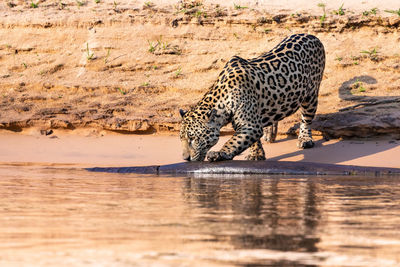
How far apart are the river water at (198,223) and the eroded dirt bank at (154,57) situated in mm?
4439

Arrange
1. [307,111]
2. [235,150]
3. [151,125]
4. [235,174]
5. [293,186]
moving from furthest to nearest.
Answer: [151,125] → [307,111] → [235,150] → [235,174] → [293,186]

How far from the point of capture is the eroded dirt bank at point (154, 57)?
36.0ft

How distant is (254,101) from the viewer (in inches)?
340

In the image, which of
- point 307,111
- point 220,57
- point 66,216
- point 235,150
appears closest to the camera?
point 66,216

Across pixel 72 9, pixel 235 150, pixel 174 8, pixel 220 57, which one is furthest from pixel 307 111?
pixel 72 9

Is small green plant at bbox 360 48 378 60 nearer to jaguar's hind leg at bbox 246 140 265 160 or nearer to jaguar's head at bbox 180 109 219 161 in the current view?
jaguar's hind leg at bbox 246 140 265 160

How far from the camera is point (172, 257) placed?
3041mm

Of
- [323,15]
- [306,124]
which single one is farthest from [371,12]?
[306,124]

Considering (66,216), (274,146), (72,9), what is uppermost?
(72,9)

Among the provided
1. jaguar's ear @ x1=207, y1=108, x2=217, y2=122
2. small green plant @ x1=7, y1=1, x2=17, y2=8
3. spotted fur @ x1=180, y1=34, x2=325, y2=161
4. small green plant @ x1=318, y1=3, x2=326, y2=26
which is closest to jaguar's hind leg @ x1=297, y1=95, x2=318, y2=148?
spotted fur @ x1=180, y1=34, x2=325, y2=161

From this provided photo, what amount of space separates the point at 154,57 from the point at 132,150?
9.48 ft

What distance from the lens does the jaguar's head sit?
8352 millimetres

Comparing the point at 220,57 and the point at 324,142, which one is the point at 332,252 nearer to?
the point at 324,142

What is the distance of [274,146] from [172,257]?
701cm
